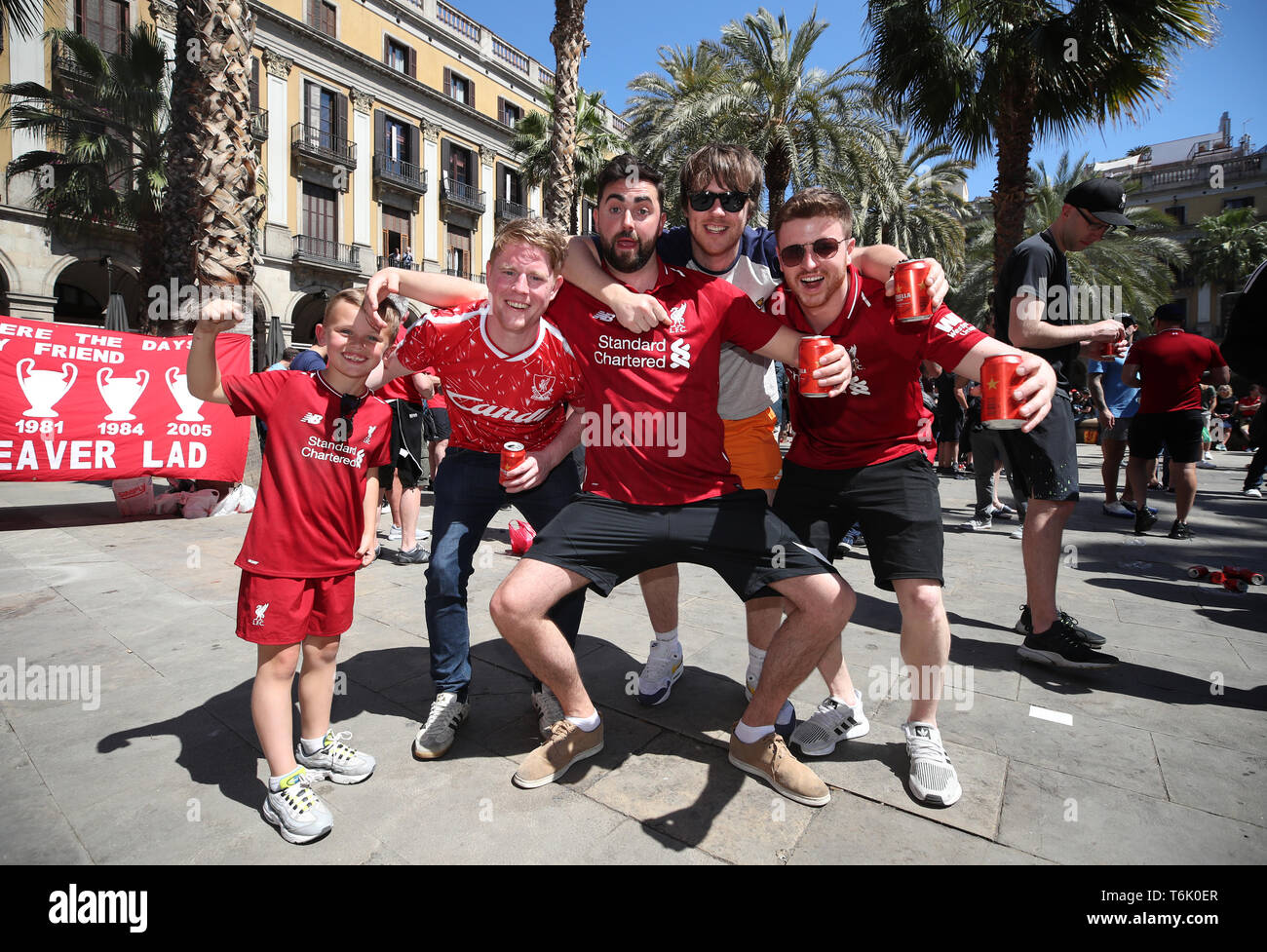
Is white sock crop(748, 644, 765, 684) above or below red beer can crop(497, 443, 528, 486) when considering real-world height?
below

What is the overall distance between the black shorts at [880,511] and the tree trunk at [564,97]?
959 cm

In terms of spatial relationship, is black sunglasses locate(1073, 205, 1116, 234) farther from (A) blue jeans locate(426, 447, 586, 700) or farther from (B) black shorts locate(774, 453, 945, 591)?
(A) blue jeans locate(426, 447, 586, 700)

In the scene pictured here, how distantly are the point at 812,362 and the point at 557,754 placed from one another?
166cm

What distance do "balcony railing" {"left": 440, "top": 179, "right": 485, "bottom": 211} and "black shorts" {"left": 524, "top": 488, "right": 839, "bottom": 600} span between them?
105ft

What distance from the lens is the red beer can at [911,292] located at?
2.16 meters

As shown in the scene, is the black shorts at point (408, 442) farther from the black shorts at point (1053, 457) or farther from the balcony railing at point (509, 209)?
the balcony railing at point (509, 209)

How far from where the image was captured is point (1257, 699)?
3.12 metres

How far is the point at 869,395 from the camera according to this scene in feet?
8.54

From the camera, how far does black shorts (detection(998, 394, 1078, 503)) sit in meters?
3.37

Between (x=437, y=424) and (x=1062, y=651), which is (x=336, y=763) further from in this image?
(x=437, y=424)

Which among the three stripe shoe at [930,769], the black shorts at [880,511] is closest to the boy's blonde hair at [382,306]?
the black shorts at [880,511]

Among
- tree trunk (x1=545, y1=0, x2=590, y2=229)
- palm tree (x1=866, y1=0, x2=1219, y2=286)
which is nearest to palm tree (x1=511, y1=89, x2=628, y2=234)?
tree trunk (x1=545, y1=0, x2=590, y2=229)
